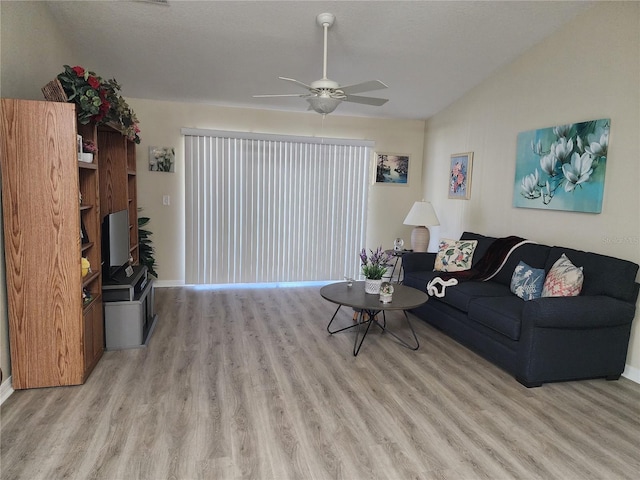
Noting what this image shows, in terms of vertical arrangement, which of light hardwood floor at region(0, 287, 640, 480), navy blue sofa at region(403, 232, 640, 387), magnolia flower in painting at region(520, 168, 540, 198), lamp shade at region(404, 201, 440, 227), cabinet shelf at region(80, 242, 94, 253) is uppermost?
magnolia flower in painting at region(520, 168, 540, 198)

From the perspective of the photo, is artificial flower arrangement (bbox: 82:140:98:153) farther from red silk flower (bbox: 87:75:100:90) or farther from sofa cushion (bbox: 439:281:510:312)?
sofa cushion (bbox: 439:281:510:312)

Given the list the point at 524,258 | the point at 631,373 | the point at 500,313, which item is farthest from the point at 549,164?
the point at 631,373

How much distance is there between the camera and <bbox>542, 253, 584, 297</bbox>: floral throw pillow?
319 centimetres

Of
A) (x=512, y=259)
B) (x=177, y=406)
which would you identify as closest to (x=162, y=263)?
(x=177, y=406)

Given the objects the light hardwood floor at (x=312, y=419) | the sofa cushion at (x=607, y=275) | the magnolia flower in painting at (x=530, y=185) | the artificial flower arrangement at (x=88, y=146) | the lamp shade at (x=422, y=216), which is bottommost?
the light hardwood floor at (x=312, y=419)

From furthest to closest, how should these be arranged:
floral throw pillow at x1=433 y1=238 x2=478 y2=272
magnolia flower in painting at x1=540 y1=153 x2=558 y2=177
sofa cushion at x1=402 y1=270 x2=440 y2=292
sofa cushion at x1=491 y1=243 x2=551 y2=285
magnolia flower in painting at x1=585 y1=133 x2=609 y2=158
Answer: floral throw pillow at x1=433 y1=238 x2=478 y2=272 < sofa cushion at x1=402 y1=270 x2=440 y2=292 < magnolia flower in painting at x1=540 y1=153 x2=558 y2=177 < sofa cushion at x1=491 y1=243 x2=551 y2=285 < magnolia flower in painting at x1=585 y1=133 x2=609 y2=158

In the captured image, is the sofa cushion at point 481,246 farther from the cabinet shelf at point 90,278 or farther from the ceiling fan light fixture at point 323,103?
the cabinet shelf at point 90,278

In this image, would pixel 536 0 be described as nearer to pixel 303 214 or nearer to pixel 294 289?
pixel 303 214

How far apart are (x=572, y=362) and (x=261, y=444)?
2.24 m

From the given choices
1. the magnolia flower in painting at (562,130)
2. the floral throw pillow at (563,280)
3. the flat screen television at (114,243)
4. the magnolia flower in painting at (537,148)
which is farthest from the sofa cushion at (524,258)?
the flat screen television at (114,243)

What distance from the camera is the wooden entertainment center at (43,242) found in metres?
2.57

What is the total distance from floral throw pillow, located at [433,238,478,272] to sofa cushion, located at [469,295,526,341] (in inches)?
34.4

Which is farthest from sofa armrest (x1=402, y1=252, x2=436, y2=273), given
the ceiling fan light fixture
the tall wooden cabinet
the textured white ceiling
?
the tall wooden cabinet

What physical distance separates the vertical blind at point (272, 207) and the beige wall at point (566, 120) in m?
1.45
